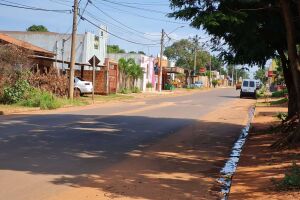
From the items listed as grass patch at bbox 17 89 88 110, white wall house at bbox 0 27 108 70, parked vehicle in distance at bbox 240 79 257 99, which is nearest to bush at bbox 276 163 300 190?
grass patch at bbox 17 89 88 110

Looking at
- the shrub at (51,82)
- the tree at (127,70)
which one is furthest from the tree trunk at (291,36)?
the tree at (127,70)

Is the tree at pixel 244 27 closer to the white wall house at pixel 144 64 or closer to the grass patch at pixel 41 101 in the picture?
the grass patch at pixel 41 101

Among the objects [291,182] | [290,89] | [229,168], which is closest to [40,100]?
A: [290,89]

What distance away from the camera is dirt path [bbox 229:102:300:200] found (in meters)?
7.55

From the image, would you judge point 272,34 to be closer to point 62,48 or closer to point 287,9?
point 287,9

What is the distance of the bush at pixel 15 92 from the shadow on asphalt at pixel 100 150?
8054 millimetres

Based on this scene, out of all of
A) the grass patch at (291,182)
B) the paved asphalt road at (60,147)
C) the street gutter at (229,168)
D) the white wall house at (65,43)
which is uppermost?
the white wall house at (65,43)

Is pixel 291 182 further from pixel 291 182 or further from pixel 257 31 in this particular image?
pixel 257 31

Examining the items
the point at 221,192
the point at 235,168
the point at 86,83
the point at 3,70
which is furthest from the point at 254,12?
the point at 86,83

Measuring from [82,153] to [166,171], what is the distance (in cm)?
239

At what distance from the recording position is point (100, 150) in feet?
38.9

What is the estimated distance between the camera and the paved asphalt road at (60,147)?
809 centimetres

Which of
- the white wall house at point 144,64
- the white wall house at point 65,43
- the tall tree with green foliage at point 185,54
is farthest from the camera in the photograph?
the tall tree with green foliage at point 185,54

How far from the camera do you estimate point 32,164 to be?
9617 millimetres
